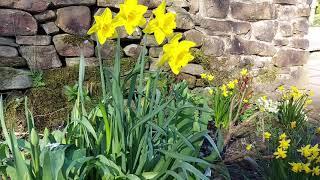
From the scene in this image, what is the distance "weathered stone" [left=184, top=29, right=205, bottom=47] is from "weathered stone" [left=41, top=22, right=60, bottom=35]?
4.02 feet

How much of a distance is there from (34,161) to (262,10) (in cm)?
317

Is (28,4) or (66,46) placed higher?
(28,4)

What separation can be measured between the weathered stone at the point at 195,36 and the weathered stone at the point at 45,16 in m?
1.25

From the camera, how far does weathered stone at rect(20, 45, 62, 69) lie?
296 cm

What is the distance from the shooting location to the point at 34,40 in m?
2.97

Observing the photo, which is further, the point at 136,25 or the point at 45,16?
the point at 45,16

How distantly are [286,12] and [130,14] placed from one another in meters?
3.16

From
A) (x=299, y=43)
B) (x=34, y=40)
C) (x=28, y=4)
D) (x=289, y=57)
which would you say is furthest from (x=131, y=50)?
(x=299, y=43)

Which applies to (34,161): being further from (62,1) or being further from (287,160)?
(62,1)

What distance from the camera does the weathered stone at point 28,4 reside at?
2844 millimetres

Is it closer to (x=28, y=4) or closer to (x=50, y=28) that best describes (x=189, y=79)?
(x=50, y=28)

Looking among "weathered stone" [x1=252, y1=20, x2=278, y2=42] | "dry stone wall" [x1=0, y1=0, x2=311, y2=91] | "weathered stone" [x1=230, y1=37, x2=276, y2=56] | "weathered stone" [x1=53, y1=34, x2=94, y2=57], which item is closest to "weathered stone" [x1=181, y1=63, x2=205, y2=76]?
"dry stone wall" [x1=0, y1=0, x2=311, y2=91]

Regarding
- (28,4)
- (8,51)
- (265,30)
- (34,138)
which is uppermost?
(28,4)

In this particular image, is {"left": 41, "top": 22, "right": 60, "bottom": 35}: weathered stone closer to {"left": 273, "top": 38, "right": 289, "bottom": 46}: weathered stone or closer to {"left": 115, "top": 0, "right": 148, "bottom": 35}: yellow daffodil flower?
{"left": 115, "top": 0, "right": 148, "bottom": 35}: yellow daffodil flower
